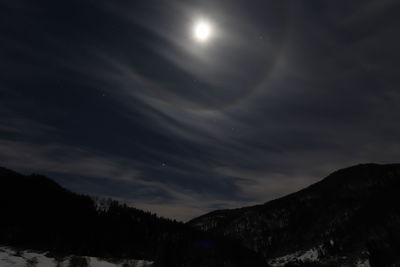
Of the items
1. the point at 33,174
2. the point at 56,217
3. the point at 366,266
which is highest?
the point at 33,174

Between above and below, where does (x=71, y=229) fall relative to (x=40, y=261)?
above

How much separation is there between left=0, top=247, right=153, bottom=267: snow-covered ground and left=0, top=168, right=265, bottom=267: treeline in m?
11.8

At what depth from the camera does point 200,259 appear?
482 ft

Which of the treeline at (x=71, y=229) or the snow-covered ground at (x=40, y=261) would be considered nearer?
the snow-covered ground at (x=40, y=261)

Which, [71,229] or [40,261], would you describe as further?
[71,229]

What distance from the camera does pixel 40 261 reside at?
71.4 meters

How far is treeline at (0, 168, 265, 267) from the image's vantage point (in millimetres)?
103438

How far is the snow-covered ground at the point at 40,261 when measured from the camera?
197 feet

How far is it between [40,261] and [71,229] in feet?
211

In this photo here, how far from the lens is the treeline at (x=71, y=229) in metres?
103

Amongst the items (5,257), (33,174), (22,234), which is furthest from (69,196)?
(5,257)

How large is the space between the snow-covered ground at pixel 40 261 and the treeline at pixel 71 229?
11.8 meters

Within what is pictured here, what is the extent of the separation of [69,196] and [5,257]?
4240 inches

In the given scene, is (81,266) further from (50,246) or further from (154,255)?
(154,255)
